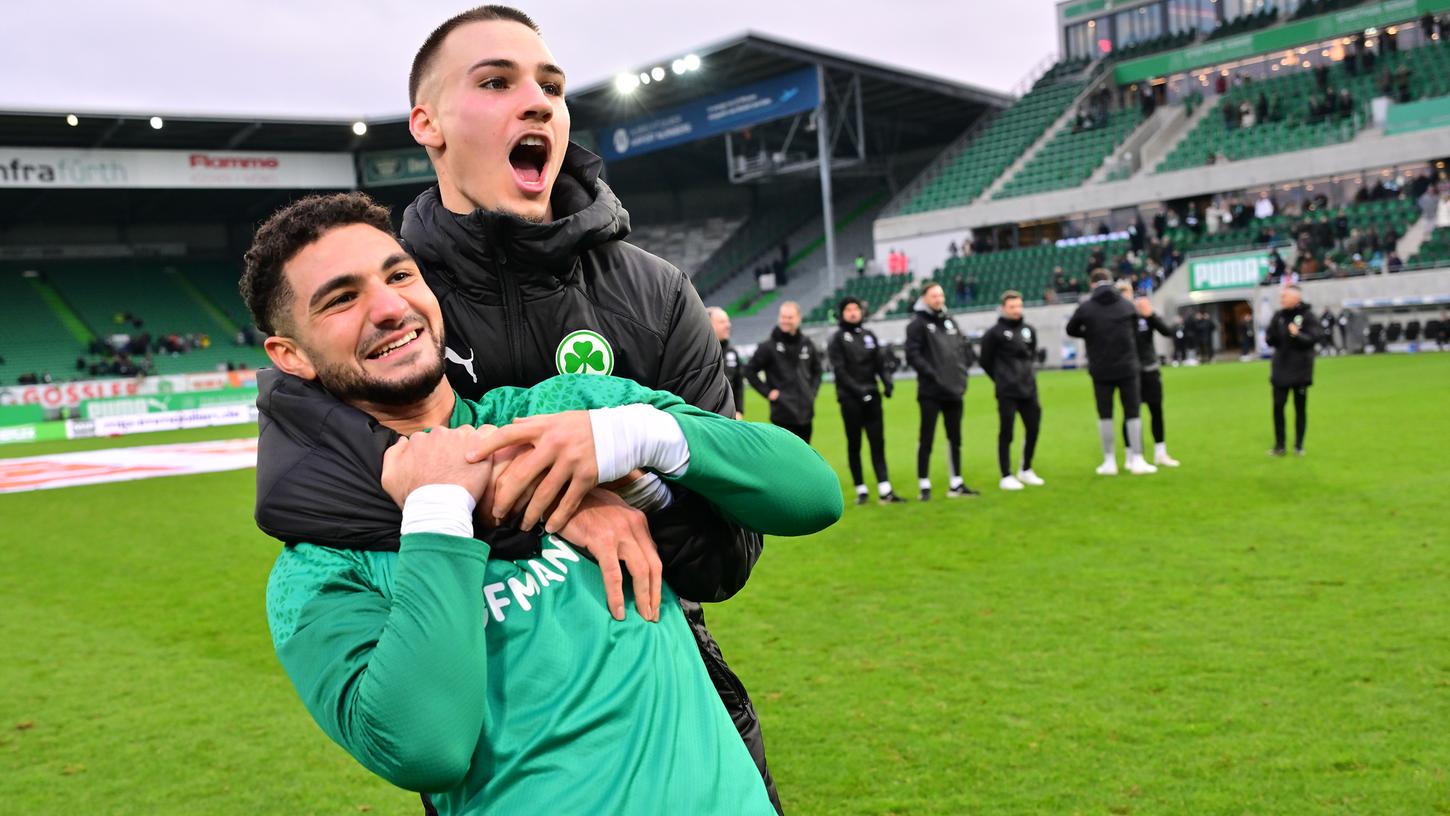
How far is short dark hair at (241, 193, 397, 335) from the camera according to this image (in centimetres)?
179

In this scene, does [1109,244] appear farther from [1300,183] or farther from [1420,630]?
[1420,630]

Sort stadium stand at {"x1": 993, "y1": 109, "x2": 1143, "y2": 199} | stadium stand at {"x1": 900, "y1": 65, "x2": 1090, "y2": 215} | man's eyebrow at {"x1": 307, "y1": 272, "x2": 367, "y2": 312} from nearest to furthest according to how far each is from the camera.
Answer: man's eyebrow at {"x1": 307, "y1": 272, "x2": 367, "y2": 312} < stadium stand at {"x1": 993, "y1": 109, "x2": 1143, "y2": 199} < stadium stand at {"x1": 900, "y1": 65, "x2": 1090, "y2": 215}

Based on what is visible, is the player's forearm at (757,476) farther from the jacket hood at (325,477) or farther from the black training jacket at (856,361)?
the black training jacket at (856,361)

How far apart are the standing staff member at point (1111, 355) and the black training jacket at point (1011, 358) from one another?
→ 55 centimetres

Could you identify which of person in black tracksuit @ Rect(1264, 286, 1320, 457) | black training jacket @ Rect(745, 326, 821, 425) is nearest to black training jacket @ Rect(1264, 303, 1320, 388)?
person in black tracksuit @ Rect(1264, 286, 1320, 457)

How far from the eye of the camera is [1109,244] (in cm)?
3644

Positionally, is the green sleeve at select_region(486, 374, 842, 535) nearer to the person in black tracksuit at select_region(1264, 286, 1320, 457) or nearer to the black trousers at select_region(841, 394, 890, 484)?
the black trousers at select_region(841, 394, 890, 484)

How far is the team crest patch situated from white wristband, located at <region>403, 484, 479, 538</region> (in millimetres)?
600

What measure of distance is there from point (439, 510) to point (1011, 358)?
10.6 m

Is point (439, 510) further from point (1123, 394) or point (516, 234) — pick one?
point (1123, 394)

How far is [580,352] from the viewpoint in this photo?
2152 mm

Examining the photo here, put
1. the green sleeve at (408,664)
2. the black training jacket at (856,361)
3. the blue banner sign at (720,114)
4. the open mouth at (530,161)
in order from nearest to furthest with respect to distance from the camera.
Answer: the green sleeve at (408,664) → the open mouth at (530,161) → the black training jacket at (856,361) → the blue banner sign at (720,114)

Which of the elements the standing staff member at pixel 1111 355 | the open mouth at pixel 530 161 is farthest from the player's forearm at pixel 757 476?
the standing staff member at pixel 1111 355

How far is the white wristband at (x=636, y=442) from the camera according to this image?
1665mm
